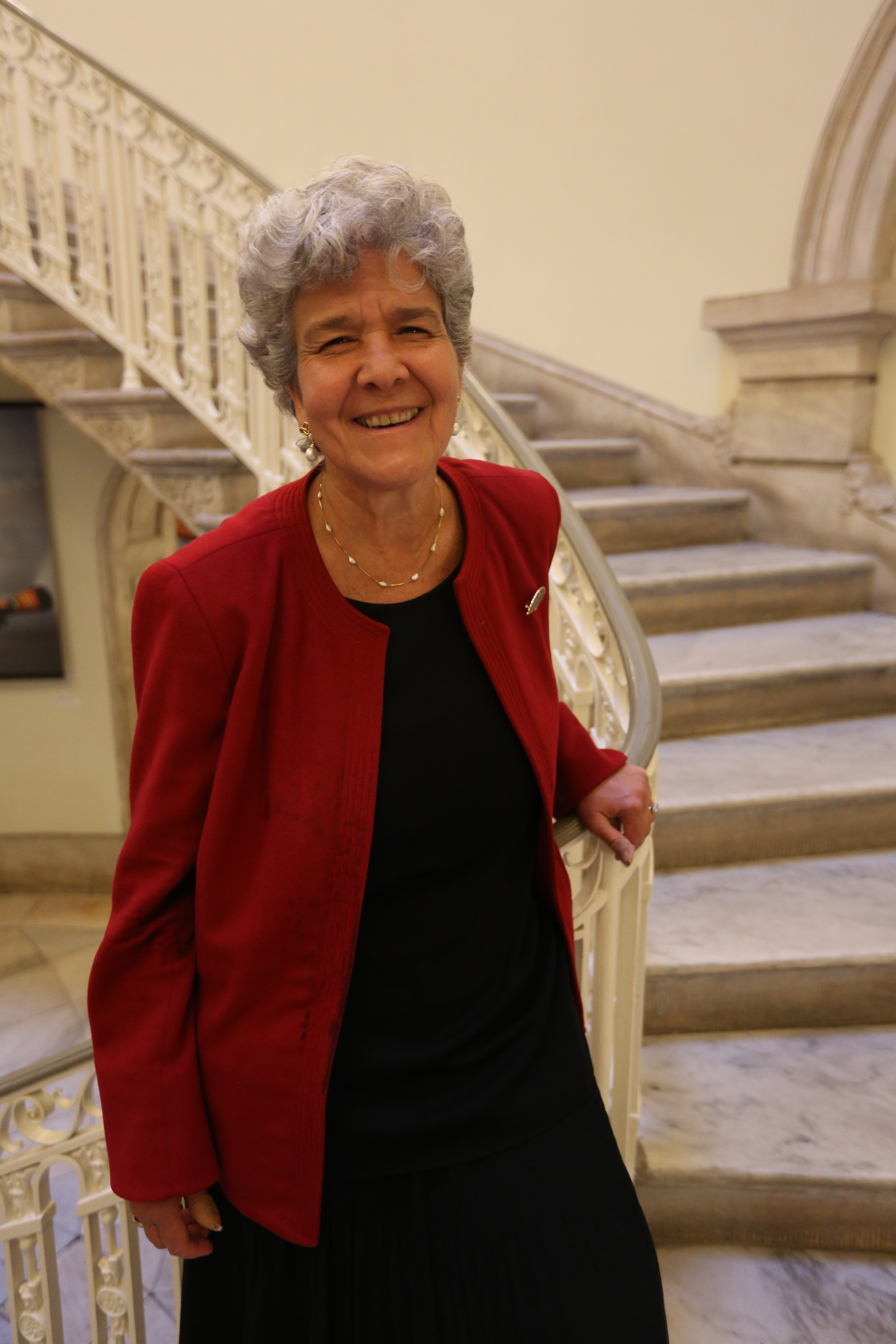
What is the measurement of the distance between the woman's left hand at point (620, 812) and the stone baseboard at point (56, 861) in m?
6.38

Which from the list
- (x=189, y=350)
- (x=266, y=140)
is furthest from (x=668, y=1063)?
(x=266, y=140)

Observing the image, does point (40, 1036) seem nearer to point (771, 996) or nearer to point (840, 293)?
point (771, 996)

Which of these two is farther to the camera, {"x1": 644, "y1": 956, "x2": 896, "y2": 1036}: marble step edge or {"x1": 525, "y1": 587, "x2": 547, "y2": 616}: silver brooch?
{"x1": 644, "y1": 956, "x2": 896, "y2": 1036}: marble step edge

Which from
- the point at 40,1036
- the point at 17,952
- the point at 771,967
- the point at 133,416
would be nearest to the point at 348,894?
the point at 771,967

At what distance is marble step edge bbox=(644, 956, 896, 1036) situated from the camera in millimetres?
2363

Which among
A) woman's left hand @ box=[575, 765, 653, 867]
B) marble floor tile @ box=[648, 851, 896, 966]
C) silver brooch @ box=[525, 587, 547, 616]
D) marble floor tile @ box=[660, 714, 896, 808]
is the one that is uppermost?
silver brooch @ box=[525, 587, 547, 616]

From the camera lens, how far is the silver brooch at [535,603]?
1.19 meters

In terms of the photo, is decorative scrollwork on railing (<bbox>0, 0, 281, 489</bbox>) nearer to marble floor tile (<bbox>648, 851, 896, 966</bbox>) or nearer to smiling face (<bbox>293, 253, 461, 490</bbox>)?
marble floor tile (<bbox>648, 851, 896, 966</bbox>)

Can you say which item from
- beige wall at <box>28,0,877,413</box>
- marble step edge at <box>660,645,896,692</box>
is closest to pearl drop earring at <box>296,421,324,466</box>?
marble step edge at <box>660,645,896,692</box>

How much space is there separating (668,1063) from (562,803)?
1.24m

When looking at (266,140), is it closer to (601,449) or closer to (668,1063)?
(601,449)

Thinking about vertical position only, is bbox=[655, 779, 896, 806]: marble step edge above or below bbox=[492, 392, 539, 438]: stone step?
below

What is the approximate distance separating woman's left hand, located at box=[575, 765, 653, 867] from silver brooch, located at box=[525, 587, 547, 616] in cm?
32

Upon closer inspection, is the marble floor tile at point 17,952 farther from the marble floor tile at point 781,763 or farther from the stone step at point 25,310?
the marble floor tile at point 781,763
